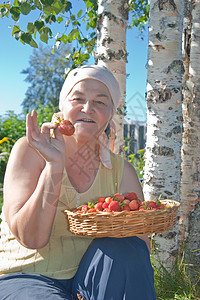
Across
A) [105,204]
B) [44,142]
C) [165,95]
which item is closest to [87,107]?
[44,142]

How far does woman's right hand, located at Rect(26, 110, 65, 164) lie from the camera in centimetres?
145


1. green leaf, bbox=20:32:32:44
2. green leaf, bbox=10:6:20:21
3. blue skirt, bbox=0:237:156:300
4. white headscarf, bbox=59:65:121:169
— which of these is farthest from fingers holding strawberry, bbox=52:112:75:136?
green leaf, bbox=10:6:20:21

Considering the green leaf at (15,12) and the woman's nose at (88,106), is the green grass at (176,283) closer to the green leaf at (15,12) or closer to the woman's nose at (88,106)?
the woman's nose at (88,106)

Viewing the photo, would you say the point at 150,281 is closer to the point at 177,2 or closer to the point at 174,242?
the point at 174,242

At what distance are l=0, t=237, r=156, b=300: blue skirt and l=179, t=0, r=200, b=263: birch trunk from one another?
172cm

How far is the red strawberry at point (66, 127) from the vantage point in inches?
62.8

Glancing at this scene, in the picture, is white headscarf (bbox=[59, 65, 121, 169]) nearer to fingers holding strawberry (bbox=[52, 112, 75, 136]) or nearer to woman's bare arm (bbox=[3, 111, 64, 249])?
fingers holding strawberry (bbox=[52, 112, 75, 136])

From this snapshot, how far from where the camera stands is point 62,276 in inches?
64.1

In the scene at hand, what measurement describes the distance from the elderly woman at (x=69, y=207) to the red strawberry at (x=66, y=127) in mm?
47

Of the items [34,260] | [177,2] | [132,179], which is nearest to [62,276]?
[34,260]

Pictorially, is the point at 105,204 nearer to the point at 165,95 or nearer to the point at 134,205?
the point at 134,205

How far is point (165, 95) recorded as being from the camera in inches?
108

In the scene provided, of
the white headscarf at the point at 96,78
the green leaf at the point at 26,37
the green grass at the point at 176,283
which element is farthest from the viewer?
the green leaf at the point at 26,37

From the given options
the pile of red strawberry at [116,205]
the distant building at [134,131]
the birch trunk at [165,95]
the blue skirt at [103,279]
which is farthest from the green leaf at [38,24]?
the distant building at [134,131]
